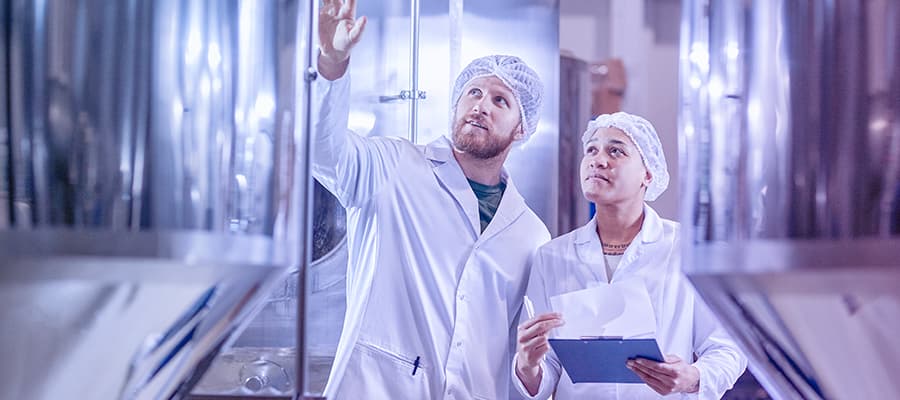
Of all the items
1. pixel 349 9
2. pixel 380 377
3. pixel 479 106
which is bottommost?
pixel 380 377

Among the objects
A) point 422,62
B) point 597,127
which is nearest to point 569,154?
point 597,127

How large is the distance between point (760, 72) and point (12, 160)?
0.57 meters

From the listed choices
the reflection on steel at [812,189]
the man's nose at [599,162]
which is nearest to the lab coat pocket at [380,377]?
the man's nose at [599,162]

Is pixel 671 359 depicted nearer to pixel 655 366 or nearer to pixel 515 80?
pixel 655 366

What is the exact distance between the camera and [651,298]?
1.23m

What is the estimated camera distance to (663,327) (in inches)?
48.4

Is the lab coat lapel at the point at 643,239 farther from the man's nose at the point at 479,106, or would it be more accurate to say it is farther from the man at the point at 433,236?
the man's nose at the point at 479,106

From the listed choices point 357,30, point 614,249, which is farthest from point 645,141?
point 357,30

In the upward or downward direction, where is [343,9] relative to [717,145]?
upward

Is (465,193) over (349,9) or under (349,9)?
under

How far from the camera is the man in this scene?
1172mm

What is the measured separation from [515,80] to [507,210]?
0.58 feet

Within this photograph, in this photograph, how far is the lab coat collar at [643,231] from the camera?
1255 mm

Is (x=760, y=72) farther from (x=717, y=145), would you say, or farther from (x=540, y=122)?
(x=540, y=122)
